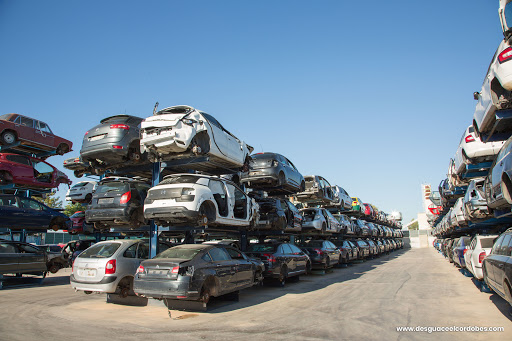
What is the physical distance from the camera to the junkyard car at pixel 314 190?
Answer: 716 inches

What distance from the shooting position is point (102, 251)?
8.02 metres

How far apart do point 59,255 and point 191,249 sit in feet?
30.0

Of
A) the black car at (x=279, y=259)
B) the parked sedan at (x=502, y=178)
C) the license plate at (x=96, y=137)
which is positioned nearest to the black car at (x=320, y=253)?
the black car at (x=279, y=259)

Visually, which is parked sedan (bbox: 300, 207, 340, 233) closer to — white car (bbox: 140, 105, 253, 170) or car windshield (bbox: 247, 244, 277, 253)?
car windshield (bbox: 247, 244, 277, 253)

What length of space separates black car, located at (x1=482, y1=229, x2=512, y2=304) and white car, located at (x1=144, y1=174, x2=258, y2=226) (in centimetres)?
583

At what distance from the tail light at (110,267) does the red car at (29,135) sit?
9.13 metres

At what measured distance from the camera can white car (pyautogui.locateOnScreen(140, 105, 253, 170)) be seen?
8.58 metres

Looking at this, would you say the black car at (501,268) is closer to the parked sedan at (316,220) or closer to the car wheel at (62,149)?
the parked sedan at (316,220)

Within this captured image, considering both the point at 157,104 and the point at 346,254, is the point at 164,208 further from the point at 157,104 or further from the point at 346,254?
the point at 346,254

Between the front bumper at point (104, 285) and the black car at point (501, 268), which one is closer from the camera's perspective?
the black car at point (501, 268)

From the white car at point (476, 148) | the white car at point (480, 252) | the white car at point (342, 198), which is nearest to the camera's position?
the white car at point (480, 252)

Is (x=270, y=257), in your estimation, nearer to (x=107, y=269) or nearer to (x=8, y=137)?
(x=107, y=269)

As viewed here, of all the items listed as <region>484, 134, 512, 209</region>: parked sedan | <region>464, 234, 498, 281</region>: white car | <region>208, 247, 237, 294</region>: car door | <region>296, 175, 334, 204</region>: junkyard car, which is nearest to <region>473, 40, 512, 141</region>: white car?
<region>484, 134, 512, 209</region>: parked sedan

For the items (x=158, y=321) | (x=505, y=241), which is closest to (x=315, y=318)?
(x=158, y=321)
